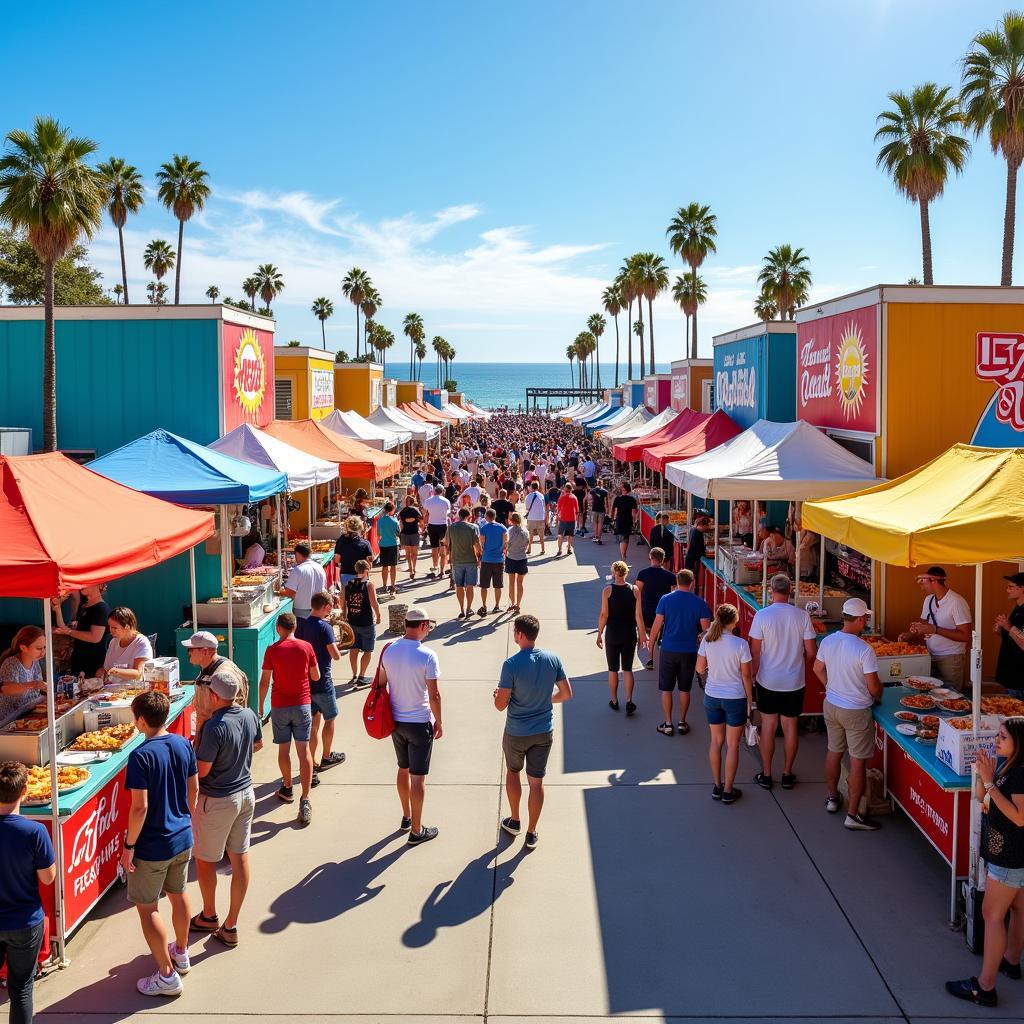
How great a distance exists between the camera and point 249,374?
12398 mm

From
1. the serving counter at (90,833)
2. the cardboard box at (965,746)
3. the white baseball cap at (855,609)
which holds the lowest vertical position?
the serving counter at (90,833)

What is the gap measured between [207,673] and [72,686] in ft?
5.10

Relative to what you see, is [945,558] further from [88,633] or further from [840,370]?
[88,633]

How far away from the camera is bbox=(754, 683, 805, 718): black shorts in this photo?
25.2ft

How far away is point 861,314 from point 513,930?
23.5 feet

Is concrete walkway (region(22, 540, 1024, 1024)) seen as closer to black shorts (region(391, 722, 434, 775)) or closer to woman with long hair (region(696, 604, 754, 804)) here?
woman with long hair (region(696, 604, 754, 804))

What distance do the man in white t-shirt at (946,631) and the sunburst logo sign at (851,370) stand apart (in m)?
2.57

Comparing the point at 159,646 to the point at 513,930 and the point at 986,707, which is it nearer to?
the point at 513,930

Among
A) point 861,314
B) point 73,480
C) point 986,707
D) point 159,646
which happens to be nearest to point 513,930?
point 986,707

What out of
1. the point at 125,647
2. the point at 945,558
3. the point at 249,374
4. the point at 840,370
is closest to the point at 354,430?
the point at 249,374

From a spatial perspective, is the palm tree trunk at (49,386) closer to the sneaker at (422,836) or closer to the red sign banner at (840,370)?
the sneaker at (422,836)

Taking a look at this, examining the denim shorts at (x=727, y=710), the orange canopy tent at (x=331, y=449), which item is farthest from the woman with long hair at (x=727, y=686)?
the orange canopy tent at (x=331, y=449)

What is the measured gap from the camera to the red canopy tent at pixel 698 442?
47.5ft

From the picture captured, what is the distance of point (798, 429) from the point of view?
10.4 metres
